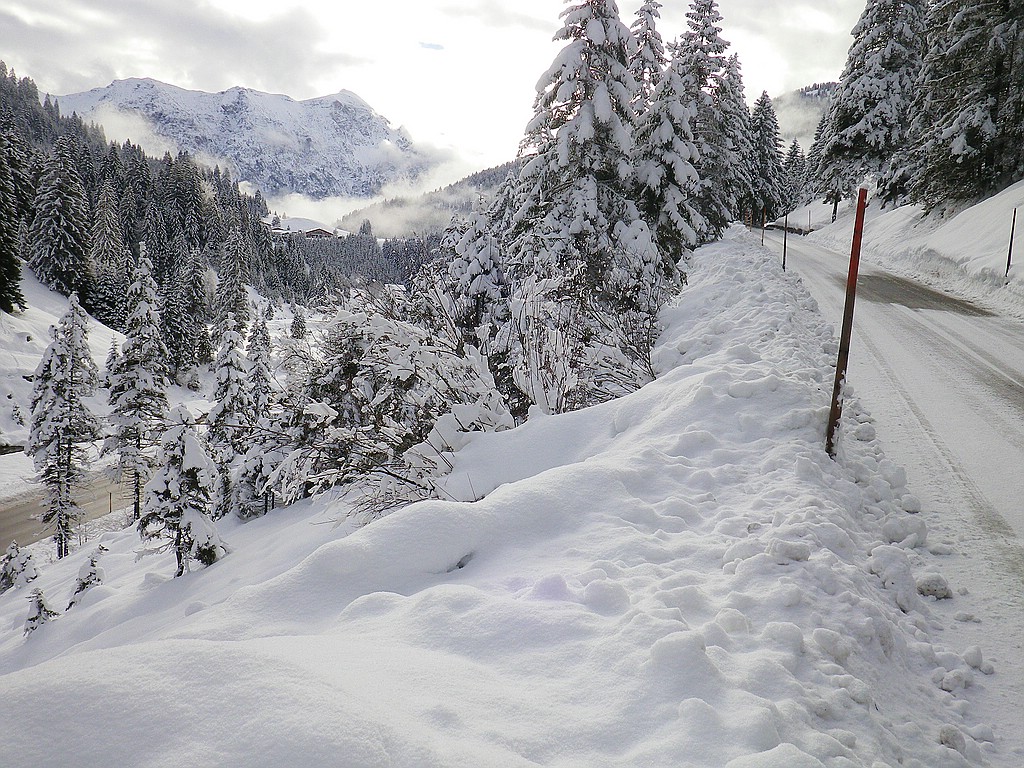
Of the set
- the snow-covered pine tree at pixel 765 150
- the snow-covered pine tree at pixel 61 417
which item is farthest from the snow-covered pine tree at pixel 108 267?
the snow-covered pine tree at pixel 765 150

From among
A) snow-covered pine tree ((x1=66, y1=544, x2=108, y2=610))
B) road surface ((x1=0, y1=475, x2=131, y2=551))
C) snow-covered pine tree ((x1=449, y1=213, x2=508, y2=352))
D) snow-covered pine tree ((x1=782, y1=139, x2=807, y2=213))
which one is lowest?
road surface ((x1=0, y1=475, x2=131, y2=551))

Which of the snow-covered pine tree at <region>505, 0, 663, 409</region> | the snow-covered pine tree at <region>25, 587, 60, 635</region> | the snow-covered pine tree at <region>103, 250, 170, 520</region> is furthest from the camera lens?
the snow-covered pine tree at <region>103, 250, 170, 520</region>

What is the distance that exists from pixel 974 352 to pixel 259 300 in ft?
288

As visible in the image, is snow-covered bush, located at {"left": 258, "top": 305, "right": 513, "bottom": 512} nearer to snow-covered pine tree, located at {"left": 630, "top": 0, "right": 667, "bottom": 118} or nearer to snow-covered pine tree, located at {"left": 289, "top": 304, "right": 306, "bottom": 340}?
snow-covered pine tree, located at {"left": 289, "top": 304, "right": 306, "bottom": 340}

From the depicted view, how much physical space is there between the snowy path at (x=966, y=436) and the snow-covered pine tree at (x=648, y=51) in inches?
393

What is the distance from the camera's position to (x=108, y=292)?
55.4m

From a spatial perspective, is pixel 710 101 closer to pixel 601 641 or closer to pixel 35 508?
pixel 601 641

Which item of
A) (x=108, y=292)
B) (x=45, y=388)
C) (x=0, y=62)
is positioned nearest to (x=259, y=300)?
(x=108, y=292)

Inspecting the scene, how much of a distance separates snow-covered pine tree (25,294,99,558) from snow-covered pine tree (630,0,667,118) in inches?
956

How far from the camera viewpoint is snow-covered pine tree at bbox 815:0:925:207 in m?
30.0

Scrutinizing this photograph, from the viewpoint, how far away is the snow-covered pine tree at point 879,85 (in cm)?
3003

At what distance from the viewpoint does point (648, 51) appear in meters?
17.2

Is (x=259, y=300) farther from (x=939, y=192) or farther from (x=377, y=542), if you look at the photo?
(x=377, y=542)

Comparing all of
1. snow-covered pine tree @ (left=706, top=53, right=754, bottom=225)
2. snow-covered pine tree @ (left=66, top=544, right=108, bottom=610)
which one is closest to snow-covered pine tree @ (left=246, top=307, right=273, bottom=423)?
snow-covered pine tree @ (left=66, top=544, right=108, bottom=610)
